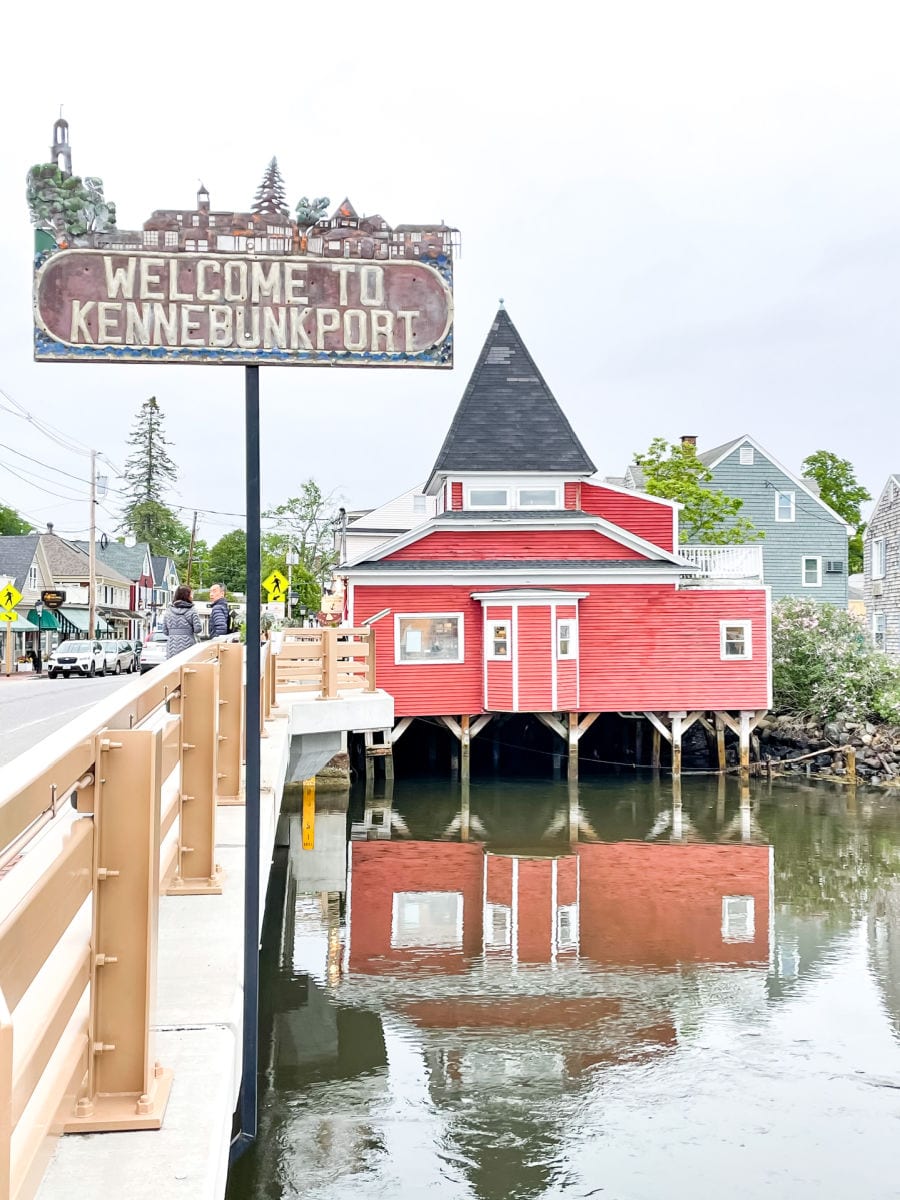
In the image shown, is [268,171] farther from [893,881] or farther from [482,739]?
[482,739]

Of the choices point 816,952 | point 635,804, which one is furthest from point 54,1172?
point 635,804

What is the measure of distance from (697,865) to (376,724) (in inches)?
240

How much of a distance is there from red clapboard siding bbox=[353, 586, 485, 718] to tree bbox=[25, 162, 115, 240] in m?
20.9

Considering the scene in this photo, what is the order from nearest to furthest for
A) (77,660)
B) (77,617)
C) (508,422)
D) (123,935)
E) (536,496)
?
(123,935) < (536,496) < (508,422) < (77,660) < (77,617)

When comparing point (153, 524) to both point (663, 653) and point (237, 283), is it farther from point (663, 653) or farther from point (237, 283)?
point (237, 283)

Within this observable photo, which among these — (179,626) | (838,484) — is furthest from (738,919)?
(838,484)

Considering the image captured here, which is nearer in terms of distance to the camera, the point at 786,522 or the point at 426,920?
the point at 426,920

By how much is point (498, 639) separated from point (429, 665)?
1.71m

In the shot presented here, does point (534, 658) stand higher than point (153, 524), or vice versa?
point (153, 524)

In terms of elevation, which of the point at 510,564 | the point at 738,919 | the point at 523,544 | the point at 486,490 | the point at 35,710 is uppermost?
the point at 486,490

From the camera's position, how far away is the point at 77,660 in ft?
116

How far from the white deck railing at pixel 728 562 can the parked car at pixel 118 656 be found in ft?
63.5

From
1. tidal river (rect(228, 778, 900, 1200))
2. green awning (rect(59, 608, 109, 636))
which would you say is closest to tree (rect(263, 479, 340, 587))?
green awning (rect(59, 608, 109, 636))

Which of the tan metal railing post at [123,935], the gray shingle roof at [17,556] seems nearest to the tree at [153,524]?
the gray shingle roof at [17,556]
